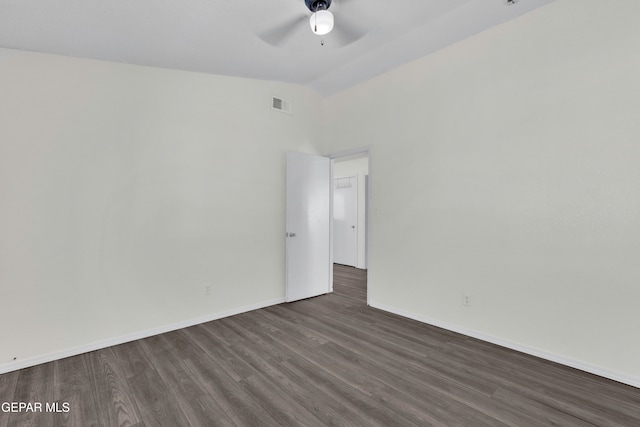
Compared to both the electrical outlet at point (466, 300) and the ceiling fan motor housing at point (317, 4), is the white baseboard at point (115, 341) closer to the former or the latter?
the electrical outlet at point (466, 300)

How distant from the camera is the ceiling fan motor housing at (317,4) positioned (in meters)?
2.10

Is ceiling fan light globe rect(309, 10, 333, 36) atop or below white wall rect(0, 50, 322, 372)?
atop

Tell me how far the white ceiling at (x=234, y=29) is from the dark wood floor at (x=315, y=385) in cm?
263

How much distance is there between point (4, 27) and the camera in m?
2.06

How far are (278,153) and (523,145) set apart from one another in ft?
9.21

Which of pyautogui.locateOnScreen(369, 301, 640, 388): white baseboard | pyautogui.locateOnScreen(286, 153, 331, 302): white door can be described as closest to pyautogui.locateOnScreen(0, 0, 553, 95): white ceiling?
pyautogui.locateOnScreen(286, 153, 331, 302): white door

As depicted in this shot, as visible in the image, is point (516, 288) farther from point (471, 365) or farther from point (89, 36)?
point (89, 36)

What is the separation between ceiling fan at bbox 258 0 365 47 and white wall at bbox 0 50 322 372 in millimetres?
1246

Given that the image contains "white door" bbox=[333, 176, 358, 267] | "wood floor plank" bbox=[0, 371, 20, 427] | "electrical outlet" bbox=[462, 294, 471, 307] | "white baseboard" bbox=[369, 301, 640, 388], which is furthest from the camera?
"white door" bbox=[333, 176, 358, 267]

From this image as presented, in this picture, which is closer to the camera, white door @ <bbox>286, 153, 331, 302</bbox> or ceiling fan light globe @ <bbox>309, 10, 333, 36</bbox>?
ceiling fan light globe @ <bbox>309, 10, 333, 36</bbox>

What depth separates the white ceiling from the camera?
Answer: 2.04m

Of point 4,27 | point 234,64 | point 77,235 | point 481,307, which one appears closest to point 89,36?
point 4,27

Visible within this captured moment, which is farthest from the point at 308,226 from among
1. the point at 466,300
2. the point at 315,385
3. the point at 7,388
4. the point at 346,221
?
the point at 7,388

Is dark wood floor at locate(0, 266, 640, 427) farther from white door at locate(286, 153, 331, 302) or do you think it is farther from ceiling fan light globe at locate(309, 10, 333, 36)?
ceiling fan light globe at locate(309, 10, 333, 36)
